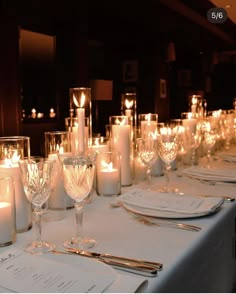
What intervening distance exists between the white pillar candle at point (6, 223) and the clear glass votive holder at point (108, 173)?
0.47 m

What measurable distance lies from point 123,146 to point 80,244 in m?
0.66

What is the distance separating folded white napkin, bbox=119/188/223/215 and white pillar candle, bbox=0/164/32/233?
1.11 feet

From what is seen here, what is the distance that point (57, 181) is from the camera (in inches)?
46.9

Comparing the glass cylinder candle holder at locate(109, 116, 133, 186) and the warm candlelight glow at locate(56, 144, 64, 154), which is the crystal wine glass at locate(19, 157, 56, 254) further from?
the glass cylinder candle holder at locate(109, 116, 133, 186)

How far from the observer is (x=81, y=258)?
2.62 ft

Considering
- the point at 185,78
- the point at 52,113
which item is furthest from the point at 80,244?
the point at 185,78

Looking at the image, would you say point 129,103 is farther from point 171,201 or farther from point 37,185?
point 37,185

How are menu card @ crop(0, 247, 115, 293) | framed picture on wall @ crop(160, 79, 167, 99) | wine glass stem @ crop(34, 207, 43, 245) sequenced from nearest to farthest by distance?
menu card @ crop(0, 247, 115, 293) → wine glass stem @ crop(34, 207, 43, 245) → framed picture on wall @ crop(160, 79, 167, 99)

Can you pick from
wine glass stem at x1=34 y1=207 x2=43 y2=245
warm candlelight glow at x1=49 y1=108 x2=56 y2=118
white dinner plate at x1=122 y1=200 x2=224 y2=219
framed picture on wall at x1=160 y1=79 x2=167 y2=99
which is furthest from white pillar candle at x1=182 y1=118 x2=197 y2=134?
framed picture on wall at x1=160 y1=79 x2=167 y2=99

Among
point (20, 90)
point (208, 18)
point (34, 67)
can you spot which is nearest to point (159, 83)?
point (208, 18)

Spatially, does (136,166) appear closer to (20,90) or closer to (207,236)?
(207,236)

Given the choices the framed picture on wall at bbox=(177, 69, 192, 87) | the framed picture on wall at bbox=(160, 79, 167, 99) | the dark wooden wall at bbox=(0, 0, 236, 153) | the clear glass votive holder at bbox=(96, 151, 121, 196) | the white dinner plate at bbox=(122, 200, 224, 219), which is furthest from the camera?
the framed picture on wall at bbox=(177, 69, 192, 87)

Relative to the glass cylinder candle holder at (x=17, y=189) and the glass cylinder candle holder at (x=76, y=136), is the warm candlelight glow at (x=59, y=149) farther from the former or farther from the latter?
the glass cylinder candle holder at (x=17, y=189)

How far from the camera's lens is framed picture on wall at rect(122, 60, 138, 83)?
7570 millimetres
